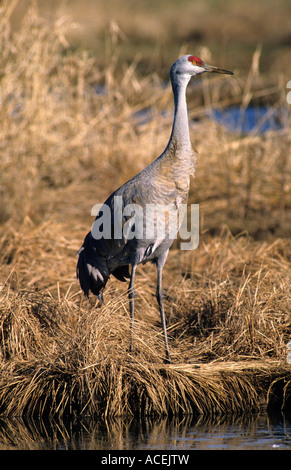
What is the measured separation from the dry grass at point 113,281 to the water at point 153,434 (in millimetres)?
111

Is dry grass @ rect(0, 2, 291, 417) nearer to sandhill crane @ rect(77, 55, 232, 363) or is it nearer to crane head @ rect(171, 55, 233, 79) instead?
sandhill crane @ rect(77, 55, 232, 363)

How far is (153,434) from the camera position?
3.73 meters

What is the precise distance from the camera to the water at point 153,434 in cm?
357

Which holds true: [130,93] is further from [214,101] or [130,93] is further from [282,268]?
[282,268]

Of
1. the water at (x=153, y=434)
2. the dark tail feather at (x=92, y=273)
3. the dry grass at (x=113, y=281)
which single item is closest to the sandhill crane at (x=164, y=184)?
the dark tail feather at (x=92, y=273)

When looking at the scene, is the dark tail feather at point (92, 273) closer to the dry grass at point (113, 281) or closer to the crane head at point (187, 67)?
the dry grass at point (113, 281)

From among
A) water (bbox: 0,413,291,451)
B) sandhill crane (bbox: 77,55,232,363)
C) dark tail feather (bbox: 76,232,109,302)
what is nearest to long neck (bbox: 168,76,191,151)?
sandhill crane (bbox: 77,55,232,363)

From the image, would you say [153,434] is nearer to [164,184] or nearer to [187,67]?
[164,184]

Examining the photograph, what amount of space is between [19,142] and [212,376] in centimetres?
344

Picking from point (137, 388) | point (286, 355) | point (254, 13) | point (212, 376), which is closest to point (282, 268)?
point (286, 355)

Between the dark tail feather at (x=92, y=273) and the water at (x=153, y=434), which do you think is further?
the dark tail feather at (x=92, y=273)

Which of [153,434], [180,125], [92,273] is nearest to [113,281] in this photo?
[92,273]

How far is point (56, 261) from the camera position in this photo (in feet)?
19.3

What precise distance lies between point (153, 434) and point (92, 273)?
4.39 feet
